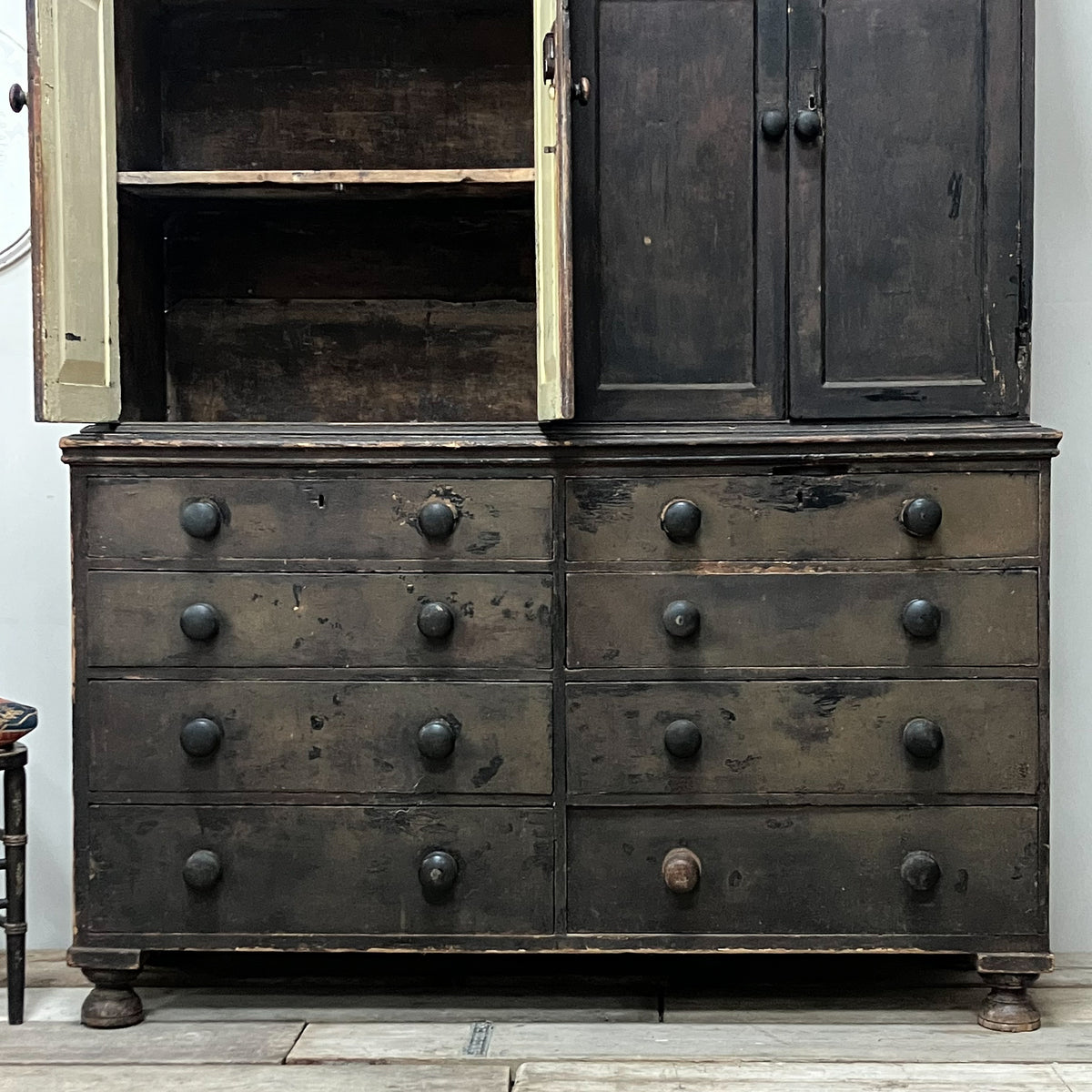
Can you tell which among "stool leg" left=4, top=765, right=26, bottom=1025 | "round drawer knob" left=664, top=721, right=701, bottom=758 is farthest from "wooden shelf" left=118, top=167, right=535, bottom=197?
"stool leg" left=4, top=765, right=26, bottom=1025

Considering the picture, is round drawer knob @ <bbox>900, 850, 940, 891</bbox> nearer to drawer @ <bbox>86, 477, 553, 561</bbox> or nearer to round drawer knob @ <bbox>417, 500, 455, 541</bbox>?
drawer @ <bbox>86, 477, 553, 561</bbox>

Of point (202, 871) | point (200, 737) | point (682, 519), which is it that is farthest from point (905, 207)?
point (202, 871)

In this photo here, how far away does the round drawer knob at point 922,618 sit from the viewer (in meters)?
2.09

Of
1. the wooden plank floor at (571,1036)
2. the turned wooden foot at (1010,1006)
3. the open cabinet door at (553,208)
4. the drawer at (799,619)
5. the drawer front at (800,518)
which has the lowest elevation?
the wooden plank floor at (571,1036)

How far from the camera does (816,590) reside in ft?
7.00

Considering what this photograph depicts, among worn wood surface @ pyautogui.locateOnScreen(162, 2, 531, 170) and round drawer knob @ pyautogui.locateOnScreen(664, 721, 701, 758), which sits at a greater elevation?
worn wood surface @ pyautogui.locateOnScreen(162, 2, 531, 170)

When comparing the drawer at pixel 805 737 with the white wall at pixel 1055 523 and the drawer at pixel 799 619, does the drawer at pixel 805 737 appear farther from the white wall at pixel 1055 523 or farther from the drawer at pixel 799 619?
the white wall at pixel 1055 523

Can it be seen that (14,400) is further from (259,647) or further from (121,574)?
(259,647)

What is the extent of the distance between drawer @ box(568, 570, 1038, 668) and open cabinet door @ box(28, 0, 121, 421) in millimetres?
958

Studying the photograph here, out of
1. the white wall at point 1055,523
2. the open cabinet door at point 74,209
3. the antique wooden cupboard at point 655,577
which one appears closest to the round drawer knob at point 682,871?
the antique wooden cupboard at point 655,577

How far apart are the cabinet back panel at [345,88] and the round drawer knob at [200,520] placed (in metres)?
0.90

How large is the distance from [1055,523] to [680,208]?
1150 mm

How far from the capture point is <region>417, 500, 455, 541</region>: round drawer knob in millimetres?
2129

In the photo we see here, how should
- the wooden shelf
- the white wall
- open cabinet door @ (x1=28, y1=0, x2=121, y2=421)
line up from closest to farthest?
open cabinet door @ (x1=28, y1=0, x2=121, y2=421) < the wooden shelf < the white wall
